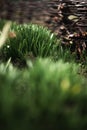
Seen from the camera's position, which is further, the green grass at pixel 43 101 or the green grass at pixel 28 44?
the green grass at pixel 28 44

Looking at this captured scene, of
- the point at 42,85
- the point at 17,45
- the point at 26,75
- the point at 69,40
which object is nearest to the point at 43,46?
the point at 17,45

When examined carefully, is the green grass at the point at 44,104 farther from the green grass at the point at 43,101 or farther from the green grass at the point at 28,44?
the green grass at the point at 28,44

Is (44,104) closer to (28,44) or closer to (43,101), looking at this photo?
(43,101)

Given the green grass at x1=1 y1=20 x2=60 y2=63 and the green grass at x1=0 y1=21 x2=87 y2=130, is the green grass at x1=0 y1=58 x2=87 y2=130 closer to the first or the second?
the green grass at x1=0 y1=21 x2=87 y2=130

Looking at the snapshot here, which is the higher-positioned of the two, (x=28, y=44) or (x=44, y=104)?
(x=44, y=104)

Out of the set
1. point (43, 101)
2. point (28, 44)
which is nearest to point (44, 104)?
point (43, 101)

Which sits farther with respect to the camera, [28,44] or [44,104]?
[28,44]

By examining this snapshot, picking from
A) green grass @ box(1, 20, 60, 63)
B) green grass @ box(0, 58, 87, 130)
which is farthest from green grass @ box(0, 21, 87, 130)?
A: green grass @ box(1, 20, 60, 63)

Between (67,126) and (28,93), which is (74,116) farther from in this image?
(28,93)

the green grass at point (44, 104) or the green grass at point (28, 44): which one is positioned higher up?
the green grass at point (44, 104)

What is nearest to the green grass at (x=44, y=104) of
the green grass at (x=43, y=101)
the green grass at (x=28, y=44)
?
the green grass at (x=43, y=101)

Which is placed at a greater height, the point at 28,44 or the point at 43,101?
the point at 43,101
